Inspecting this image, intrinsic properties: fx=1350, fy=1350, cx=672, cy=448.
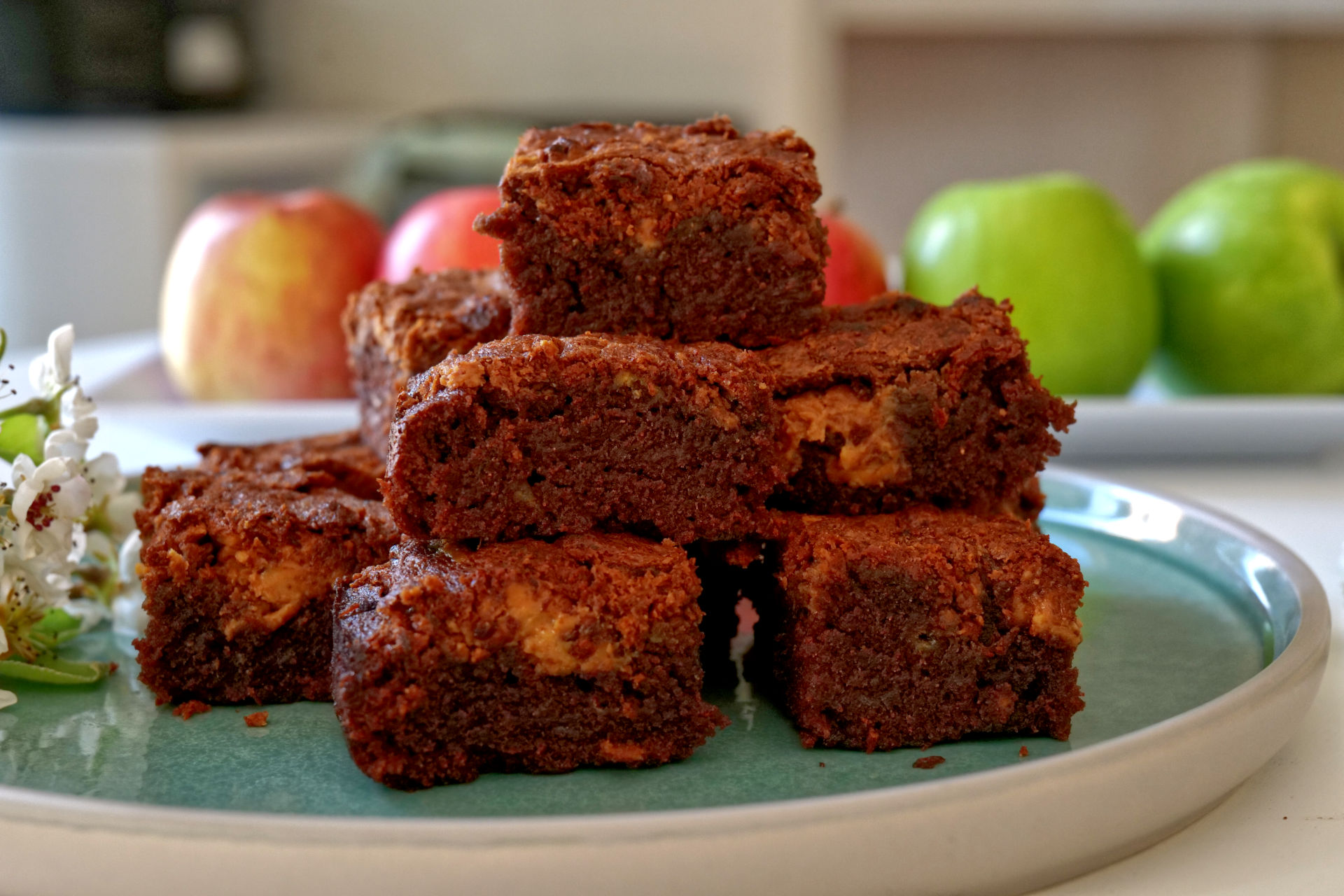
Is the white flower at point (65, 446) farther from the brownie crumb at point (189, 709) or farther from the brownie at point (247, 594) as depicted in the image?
the brownie crumb at point (189, 709)

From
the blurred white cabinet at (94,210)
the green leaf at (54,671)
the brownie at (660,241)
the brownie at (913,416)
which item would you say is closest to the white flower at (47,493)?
the green leaf at (54,671)

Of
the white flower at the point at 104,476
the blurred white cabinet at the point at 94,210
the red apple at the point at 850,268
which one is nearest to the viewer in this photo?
the white flower at the point at 104,476

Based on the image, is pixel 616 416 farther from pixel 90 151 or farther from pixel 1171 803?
pixel 90 151

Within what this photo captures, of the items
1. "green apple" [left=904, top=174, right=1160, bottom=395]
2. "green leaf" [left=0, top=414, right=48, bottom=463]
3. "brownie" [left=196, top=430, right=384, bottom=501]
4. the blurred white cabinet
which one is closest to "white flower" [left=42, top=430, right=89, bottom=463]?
"green leaf" [left=0, top=414, right=48, bottom=463]

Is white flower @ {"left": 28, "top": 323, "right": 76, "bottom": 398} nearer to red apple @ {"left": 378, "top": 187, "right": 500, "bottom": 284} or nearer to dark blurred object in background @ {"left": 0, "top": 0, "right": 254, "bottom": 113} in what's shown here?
red apple @ {"left": 378, "top": 187, "right": 500, "bottom": 284}

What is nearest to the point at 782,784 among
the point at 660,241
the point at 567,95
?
the point at 660,241

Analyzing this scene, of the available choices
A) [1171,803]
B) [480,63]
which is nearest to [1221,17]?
[480,63]

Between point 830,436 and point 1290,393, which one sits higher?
point 830,436

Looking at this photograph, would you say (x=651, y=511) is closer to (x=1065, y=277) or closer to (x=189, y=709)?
(x=189, y=709)
